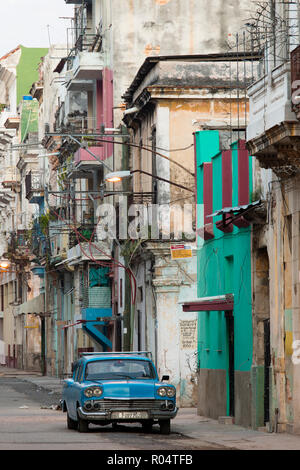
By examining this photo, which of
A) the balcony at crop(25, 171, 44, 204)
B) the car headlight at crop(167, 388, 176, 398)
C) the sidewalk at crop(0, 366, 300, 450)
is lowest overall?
the sidewalk at crop(0, 366, 300, 450)

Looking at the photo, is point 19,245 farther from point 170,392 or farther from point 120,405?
point 120,405

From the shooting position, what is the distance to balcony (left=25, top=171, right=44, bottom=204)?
201 ft

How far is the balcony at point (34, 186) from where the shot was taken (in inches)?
2410

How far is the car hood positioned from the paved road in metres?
0.69

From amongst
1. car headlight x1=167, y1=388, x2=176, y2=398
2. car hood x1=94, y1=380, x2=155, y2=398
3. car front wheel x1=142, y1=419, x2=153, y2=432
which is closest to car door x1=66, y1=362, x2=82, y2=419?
car hood x1=94, y1=380, x2=155, y2=398

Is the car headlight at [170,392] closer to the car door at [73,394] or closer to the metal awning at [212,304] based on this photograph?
the car door at [73,394]

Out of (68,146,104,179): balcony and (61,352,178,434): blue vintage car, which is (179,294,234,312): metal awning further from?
(68,146,104,179): balcony

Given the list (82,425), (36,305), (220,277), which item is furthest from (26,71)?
(82,425)

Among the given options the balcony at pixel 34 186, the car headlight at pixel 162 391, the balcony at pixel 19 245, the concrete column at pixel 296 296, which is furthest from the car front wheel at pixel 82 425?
the balcony at pixel 19 245

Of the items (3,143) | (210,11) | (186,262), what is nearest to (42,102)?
(3,143)

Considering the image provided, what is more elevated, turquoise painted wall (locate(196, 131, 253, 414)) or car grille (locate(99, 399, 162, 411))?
turquoise painted wall (locate(196, 131, 253, 414))

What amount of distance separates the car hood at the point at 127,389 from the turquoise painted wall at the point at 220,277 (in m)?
2.99

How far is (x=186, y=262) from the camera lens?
1298 inches
